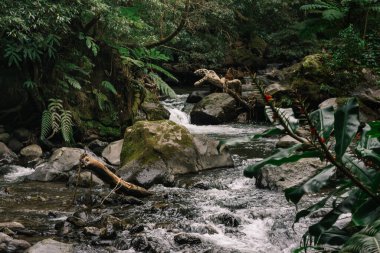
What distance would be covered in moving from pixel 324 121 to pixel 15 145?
817cm

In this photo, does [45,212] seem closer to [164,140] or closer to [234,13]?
[164,140]

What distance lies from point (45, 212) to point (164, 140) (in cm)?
254

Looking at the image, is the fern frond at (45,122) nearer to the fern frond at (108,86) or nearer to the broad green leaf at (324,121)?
the fern frond at (108,86)

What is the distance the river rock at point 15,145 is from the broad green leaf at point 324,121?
804 cm

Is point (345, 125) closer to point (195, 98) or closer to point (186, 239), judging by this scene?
point (186, 239)

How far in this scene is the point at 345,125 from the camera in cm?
131

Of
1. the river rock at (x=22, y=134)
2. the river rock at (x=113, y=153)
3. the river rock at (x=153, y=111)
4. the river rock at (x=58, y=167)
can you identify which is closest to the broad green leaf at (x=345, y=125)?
the river rock at (x=58, y=167)

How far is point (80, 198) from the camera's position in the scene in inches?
231

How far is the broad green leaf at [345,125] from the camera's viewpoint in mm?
1279

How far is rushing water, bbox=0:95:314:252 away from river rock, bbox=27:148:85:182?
24 cm

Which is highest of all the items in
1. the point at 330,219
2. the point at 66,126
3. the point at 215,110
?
the point at 215,110

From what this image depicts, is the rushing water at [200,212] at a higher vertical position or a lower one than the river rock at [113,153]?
lower

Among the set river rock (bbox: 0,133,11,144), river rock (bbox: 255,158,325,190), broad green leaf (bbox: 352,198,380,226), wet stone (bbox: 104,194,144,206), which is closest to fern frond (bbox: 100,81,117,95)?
river rock (bbox: 0,133,11,144)

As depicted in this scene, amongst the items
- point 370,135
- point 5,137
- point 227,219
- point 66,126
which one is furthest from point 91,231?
point 5,137
